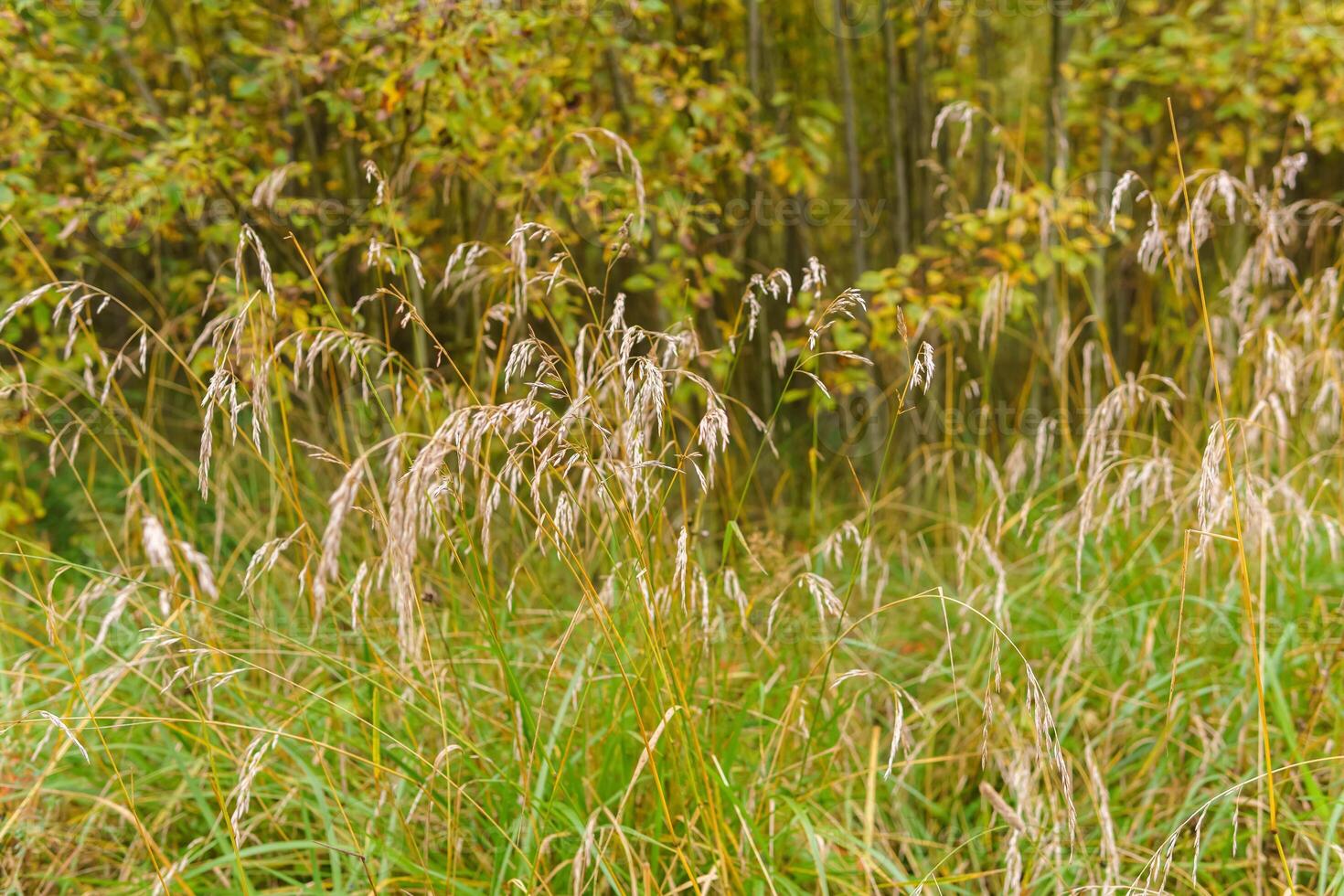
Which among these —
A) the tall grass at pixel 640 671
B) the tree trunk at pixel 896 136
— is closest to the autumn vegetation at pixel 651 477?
the tall grass at pixel 640 671

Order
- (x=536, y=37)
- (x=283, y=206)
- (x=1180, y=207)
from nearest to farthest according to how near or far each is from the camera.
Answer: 1. (x=283, y=206)
2. (x=536, y=37)
3. (x=1180, y=207)

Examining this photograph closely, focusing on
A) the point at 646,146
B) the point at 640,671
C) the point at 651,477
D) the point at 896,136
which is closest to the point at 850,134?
the point at 896,136

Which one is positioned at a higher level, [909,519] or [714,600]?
[714,600]

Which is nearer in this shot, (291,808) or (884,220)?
(291,808)

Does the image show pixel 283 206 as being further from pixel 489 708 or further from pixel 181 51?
pixel 489 708

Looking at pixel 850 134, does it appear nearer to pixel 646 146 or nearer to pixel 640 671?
pixel 646 146

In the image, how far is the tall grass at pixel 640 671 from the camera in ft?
4.68

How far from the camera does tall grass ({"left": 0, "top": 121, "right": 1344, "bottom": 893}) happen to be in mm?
1427

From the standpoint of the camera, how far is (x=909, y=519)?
12.3 feet

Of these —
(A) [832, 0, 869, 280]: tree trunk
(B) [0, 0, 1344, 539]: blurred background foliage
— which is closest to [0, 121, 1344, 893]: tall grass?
(B) [0, 0, 1344, 539]: blurred background foliage

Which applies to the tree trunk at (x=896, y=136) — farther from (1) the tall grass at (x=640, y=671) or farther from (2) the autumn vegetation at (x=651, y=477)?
(1) the tall grass at (x=640, y=671)

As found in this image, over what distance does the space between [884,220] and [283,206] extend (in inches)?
116

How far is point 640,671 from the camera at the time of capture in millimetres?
1536

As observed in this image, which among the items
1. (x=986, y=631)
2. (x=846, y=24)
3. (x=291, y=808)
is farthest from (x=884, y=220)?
(x=291, y=808)
